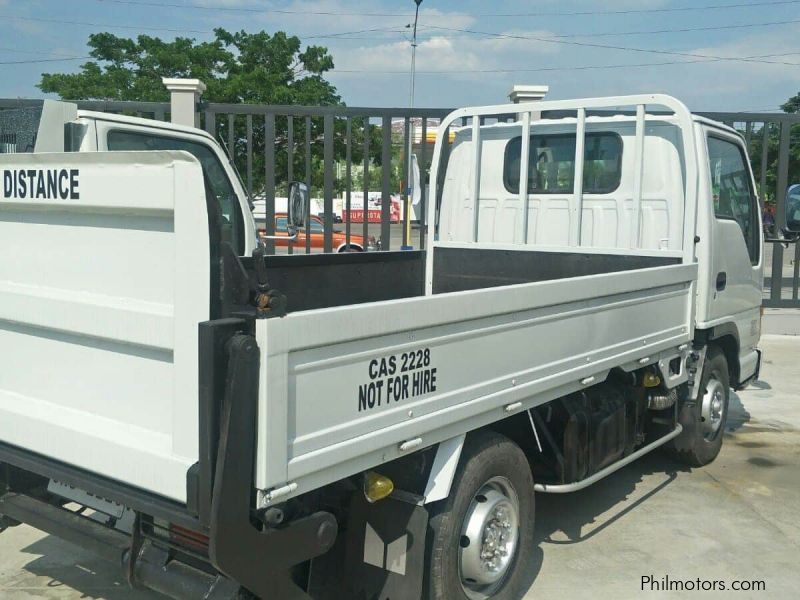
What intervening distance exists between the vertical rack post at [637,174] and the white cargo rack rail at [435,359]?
462 mm

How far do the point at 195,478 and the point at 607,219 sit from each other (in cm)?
366

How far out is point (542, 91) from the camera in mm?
8828

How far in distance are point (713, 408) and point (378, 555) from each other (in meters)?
3.52

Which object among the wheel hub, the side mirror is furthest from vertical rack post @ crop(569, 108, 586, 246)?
the side mirror

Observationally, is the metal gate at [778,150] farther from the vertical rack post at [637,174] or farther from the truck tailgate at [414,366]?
the truck tailgate at [414,366]

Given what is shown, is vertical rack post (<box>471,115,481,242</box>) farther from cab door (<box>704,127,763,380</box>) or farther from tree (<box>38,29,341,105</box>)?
tree (<box>38,29,341,105</box>)

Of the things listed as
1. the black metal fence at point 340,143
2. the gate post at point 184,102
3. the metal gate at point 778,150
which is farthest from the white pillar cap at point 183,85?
the metal gate at point 778,150

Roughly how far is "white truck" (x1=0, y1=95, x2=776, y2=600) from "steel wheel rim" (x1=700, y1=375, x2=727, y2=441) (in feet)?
3.72

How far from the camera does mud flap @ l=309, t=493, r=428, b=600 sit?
2.87 metres

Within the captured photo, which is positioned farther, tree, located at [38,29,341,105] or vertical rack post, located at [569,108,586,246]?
tree, located at [38,29,341,105]

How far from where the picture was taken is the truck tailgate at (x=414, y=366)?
230cm

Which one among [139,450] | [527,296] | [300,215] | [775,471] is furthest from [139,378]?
[775,471]

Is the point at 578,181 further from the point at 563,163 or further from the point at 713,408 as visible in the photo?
the point at 713,408

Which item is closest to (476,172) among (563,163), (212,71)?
(563,163)
